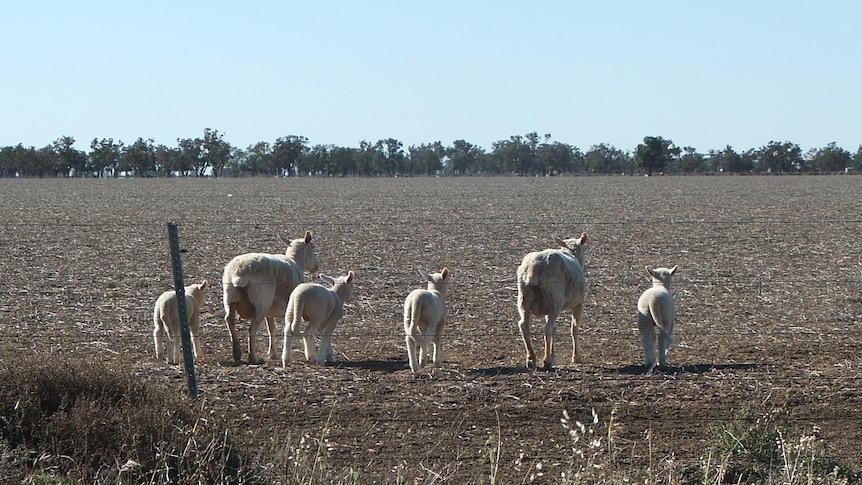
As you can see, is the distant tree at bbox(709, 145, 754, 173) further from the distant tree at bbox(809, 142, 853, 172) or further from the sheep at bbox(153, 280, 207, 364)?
the sheep at bbox(153, 280, 207, 364)

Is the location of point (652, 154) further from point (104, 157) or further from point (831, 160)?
point (104, 157)

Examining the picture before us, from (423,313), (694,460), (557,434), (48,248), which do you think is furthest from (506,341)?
(48,248)

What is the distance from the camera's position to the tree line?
15275cm

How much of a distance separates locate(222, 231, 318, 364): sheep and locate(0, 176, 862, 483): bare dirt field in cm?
25

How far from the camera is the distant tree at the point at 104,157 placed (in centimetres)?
16562

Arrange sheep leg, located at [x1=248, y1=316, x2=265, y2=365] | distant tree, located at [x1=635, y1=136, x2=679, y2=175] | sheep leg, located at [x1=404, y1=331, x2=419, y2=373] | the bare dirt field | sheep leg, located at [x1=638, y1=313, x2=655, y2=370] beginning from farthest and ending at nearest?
distant tree, located at [x1=635, y1=136, x2=679, y2=175]
sheep leg, located at [x1=248, y1=316, x2=265, y2=365]
sheep leg, located at [x1=638, y1=313, x2=655, y2=370]
sheep leg, located at [x1=404, y1=331, x2=419, y2=373]
the bare dirt field

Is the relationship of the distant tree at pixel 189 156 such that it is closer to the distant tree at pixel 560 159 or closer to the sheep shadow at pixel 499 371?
the distant tree at pixel 560 159

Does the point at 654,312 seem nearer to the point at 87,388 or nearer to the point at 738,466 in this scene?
the point at 738,466

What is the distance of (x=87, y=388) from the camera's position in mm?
6562

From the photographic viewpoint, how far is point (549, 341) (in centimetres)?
1070

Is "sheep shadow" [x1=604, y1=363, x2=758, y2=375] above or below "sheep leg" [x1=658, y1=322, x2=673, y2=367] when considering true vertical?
below

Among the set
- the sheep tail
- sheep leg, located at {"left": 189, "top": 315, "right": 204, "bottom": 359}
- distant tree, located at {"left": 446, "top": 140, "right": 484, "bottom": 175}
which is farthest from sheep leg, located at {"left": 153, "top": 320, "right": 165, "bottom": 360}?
distant tree, located at {"left": 446, "top": 140, "right": 484, "bottom": 175}

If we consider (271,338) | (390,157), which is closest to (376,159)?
(390,157)

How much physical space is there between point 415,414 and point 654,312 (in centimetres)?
313
